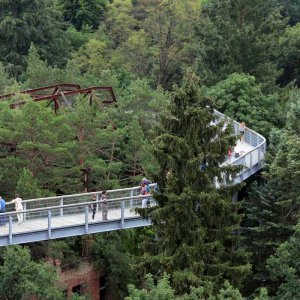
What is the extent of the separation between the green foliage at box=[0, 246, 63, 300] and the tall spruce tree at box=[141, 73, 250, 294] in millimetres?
4705

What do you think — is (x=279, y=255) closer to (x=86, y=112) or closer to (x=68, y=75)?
(x=86, y=112)

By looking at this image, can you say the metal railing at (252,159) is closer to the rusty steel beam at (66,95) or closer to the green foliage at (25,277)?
the rusty steel beam at (66,95)

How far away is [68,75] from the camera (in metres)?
53.8

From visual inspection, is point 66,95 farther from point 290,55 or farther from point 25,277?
point 290,55

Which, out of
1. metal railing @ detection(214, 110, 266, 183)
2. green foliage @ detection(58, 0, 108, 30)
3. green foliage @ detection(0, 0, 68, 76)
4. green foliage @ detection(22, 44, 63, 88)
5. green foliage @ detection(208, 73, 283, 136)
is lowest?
metal railing @ detection(214, 110, 266, 183)

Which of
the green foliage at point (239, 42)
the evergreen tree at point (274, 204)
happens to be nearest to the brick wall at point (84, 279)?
the evergreen tree at point (274, 204)

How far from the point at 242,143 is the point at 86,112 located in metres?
10.1

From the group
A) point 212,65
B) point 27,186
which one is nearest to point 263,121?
point 212,65

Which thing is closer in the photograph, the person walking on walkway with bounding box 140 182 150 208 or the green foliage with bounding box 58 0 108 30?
the person walking on walkway with bounding box 140 182 150 208

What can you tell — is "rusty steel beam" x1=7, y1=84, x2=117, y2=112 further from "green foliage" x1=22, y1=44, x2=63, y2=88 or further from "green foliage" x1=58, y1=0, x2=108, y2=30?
"green foliage" x1=58, y1=0, x2=108, y2=30

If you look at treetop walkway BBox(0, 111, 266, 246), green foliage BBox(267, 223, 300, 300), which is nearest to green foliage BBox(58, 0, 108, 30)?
treetop walkway BBox(0, 111, 266, 246)

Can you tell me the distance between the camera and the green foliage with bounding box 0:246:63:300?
34906 mm

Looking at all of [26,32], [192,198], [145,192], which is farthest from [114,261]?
[26,32]

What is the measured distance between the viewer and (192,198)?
3212 cm
